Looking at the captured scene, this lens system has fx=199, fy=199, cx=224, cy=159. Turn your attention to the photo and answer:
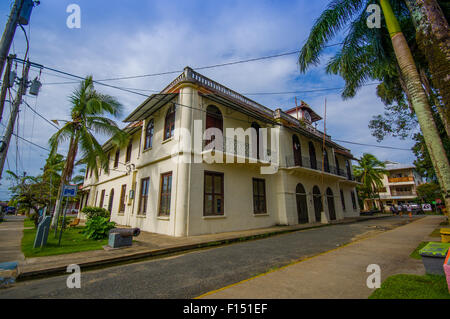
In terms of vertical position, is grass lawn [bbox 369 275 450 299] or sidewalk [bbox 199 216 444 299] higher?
grass lawn [bbox 369 275 450 299]

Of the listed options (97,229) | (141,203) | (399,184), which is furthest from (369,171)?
(97,229)

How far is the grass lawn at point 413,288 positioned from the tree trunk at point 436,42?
10.7 ft

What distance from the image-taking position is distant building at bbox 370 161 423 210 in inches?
1683

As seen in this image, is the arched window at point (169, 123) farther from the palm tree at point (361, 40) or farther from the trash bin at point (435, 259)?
the trash bin at point (435, 259)

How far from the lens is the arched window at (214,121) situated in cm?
1105

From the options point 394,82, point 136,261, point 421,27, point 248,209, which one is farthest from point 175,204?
point 394,82

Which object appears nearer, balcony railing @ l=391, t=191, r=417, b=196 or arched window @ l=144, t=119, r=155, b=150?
arched window @ l=144, t=119, r=155, b=150

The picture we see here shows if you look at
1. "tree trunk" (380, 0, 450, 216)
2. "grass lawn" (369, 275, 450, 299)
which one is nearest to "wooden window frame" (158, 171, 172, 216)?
"grass lawn" (369, 275, 450, 299)

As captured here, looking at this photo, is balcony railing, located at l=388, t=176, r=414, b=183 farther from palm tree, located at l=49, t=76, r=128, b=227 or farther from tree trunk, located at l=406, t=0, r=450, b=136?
palm tree, located at l=49, t=76, r=128, b=227

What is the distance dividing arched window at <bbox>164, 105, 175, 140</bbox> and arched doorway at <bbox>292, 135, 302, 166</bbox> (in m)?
9.70

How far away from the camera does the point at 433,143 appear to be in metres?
4.88

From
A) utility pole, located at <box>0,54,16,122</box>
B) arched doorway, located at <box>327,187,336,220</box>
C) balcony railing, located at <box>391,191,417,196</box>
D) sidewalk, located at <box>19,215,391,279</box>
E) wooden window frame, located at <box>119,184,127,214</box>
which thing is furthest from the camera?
balcony railing, located at <box>391,191,417,196</box>

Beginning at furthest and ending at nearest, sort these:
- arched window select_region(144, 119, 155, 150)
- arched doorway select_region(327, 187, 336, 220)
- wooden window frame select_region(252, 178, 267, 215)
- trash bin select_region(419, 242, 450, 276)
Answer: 1. arched doorway select_region(327, 187, 336, 220)
2. arched window select_region(144, 119, 155, 150)
3. wooden window frame select_region(252, 178, 267, 215)
4. trash bin select_region(419, 242, 450, 276)

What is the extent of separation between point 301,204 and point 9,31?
54.8 ft
